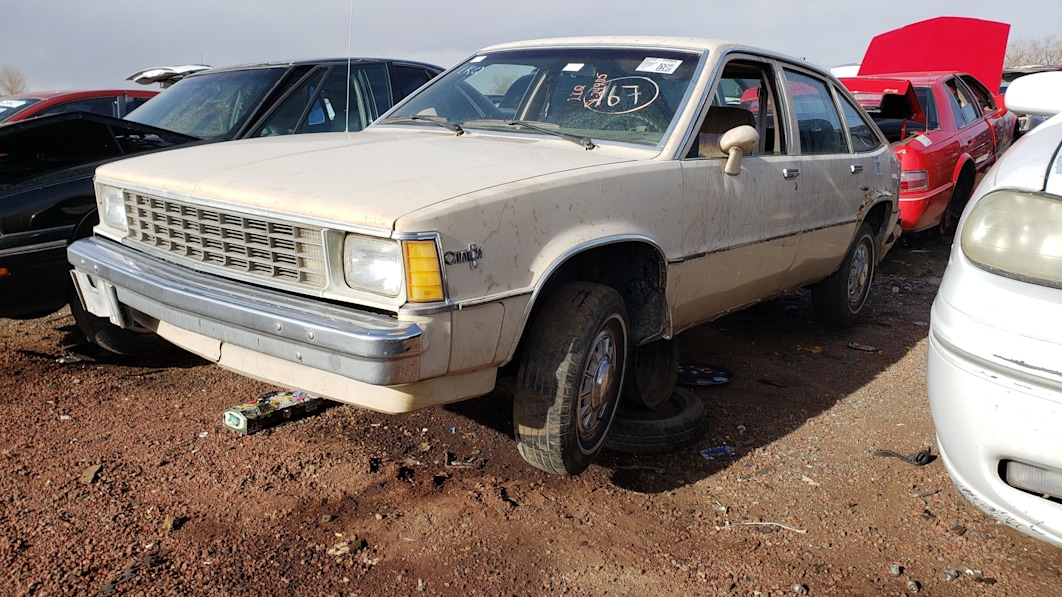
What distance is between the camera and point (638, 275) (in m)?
3.19

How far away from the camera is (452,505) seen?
2.83 m

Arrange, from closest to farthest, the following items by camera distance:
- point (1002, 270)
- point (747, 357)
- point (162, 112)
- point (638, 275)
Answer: point (1002, 270) < point (638, 275) < point (747, 357) < point (162, 112)

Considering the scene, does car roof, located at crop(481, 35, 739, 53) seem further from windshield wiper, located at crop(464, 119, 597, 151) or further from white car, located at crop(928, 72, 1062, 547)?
white car, located at crop(928, 72, 1062, 547)

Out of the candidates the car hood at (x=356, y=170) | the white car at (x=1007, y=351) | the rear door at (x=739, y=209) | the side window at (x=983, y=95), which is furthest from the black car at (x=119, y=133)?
the side window at (x=983, y=95)

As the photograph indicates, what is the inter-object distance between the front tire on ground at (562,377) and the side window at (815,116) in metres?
1.91

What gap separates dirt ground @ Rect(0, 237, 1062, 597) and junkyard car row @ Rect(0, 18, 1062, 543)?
269 millimetres

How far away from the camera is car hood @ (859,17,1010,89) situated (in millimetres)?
12273

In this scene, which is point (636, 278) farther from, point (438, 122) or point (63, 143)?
point (63, 143)

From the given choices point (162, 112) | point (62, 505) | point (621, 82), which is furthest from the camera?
point (162, 112)

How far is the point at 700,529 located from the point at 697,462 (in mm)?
546

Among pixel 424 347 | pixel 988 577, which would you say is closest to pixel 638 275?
pixel 424 347

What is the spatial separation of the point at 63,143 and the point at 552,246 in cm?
314

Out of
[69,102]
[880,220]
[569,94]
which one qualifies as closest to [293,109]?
[569,94]

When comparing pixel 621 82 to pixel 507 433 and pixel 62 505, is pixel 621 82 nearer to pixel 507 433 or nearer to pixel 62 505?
pixel 507 433
